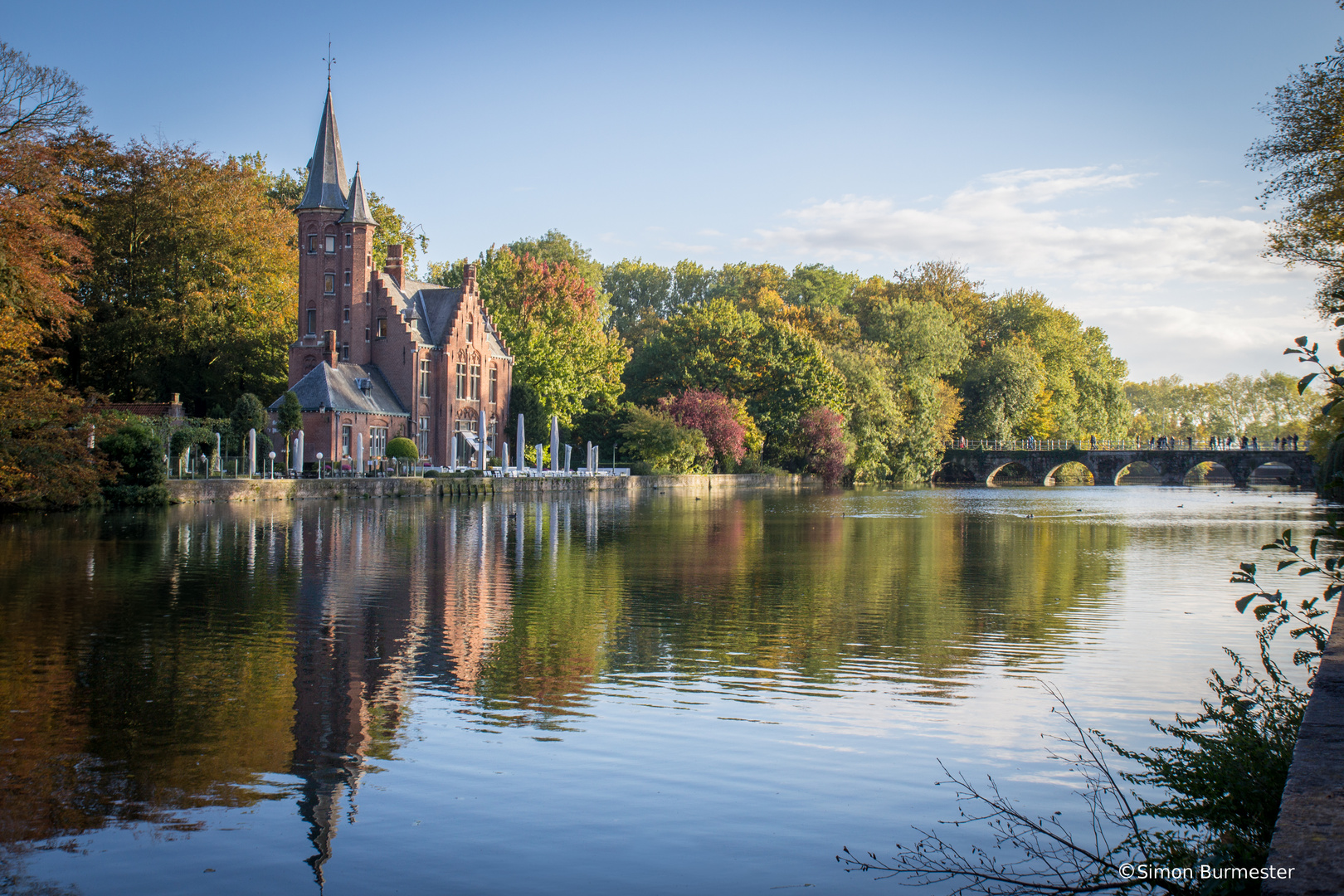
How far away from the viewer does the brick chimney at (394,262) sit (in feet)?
226

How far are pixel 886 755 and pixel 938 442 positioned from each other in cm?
8154

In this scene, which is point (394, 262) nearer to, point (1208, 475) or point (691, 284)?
point (691, 284)

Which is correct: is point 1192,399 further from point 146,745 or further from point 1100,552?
point 146,745

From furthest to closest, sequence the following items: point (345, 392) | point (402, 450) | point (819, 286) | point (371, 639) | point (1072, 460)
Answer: point (819, 286), point (1072, 460), point (345, 392), point (402, 450), point (371, 639)

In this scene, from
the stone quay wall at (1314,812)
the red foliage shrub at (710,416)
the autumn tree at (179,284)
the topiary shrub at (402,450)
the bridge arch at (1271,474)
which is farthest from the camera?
the bridge arch at (1271,474)

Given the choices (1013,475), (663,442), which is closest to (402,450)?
(663,442)

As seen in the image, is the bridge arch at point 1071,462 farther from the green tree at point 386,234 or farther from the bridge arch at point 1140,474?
the green tree at point 386,234

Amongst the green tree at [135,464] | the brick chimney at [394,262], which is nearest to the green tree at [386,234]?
the brick chimney at [394,262]

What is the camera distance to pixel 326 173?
61344 millimetres

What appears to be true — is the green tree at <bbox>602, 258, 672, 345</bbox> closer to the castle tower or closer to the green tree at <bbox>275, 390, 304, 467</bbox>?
the castle tower

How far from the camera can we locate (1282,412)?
15562cm

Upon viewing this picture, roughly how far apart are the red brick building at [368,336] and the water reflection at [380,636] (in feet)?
102

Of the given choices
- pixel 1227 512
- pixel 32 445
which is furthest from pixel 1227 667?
pixel 1227 512

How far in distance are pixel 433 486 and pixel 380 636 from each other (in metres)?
35.3
